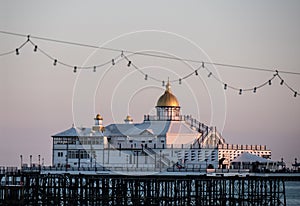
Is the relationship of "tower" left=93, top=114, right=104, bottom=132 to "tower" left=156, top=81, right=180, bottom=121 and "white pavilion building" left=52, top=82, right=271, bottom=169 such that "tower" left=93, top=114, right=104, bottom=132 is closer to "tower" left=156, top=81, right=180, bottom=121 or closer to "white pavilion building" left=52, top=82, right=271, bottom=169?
"white pavilion building" left=52, top=82, right=271, bottom=169

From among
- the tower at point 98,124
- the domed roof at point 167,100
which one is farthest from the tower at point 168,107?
the tower at point 98,124

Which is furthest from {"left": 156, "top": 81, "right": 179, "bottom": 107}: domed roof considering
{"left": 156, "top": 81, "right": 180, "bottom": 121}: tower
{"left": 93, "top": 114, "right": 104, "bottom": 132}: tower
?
{"left": 93, "top": 114, "right": 104, "bottom": 132}: tower

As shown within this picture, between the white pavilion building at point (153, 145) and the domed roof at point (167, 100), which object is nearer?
the white pavilion building at point (153, 145)

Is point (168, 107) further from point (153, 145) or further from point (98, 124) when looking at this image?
point (98, 124)

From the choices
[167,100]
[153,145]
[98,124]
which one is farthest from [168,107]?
[98,124]

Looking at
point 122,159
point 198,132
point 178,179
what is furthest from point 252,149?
point 178,179

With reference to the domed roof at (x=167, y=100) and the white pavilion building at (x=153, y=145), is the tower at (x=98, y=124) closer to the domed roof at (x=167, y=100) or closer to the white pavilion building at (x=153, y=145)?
the white pavilion building at (x=153, y=145)

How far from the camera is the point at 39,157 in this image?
444 ft

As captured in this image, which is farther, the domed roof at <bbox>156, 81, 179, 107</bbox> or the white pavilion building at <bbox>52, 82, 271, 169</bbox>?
the domed roof at <bbox>156, 81, 179, 107</bbox>

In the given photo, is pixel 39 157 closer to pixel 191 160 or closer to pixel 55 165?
pixel 55 165

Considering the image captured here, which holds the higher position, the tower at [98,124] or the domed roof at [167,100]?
the domed roof at [167,100]

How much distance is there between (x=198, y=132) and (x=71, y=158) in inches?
651

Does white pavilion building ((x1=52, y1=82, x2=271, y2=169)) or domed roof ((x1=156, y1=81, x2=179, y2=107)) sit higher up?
domed roof ((x1=156, y1=81, x2=179, y2=107))

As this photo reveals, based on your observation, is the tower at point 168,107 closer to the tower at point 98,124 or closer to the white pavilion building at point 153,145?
the white pavilion building at point 153,145
